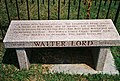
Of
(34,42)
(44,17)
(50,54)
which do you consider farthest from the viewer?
(44,17)

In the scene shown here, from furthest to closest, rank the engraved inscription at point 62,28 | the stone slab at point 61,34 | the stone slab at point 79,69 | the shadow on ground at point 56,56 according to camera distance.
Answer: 1. the shadow on ground at point 56,56
2. the stone slab at point 79,69
3. the engraved inscription at point 62,28
4. the stone slab at point 61,34

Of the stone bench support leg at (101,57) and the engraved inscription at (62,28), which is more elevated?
the engraved inscription at (62,28)

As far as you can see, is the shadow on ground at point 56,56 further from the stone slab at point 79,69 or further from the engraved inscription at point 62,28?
the engraved inscription at point 62,28

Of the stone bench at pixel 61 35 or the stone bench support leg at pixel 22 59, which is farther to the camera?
the stone bench support leg at pixel 22 59

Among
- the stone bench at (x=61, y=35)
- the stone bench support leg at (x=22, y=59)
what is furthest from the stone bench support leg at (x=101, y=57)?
the stone bench support leg at (x=22, y=59)

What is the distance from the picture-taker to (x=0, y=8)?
5074mm

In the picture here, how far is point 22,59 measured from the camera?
337 centimetres

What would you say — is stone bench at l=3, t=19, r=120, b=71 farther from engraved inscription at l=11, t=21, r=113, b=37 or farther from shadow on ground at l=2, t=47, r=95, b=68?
shadow on ground at l=2, t=47, r=95, b=68

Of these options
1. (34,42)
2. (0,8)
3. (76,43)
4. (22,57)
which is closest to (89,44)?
(76,43)

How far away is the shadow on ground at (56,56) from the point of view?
374 centimetres

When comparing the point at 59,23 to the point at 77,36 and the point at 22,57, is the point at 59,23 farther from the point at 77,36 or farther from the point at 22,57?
the point at 22,57

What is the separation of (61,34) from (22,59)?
0.81 meters

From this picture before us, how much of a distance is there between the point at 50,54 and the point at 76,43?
3.18ft

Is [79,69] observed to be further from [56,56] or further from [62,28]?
[62,28]
